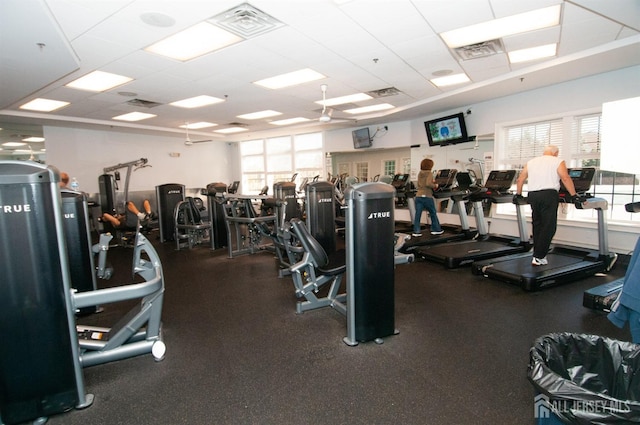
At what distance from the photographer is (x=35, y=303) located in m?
1.77

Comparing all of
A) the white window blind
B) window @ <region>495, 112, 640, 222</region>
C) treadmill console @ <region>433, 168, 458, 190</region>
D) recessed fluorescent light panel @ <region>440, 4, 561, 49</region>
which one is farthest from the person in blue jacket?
the white window blind

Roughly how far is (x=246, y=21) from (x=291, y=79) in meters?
1.98

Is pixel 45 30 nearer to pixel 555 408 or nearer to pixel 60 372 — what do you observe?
pixel 60 372

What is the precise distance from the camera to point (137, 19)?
306 centimetres

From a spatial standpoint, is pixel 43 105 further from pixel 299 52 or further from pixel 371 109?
pixel 371 109

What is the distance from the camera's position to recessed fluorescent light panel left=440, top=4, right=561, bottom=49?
325cm

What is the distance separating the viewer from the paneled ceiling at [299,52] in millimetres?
2963

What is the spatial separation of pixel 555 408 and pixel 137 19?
13.3 ft

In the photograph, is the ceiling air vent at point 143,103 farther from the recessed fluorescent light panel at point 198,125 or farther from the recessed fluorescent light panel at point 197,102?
the recessed fluorescent light panel at point 198,125

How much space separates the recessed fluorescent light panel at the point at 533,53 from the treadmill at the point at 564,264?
1.61 m

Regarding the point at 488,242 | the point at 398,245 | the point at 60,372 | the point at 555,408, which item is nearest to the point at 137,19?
the point at 60,372

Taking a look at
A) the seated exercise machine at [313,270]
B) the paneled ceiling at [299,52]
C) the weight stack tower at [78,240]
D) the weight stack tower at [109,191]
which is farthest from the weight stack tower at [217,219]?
the seated exercise machine at [313,270]

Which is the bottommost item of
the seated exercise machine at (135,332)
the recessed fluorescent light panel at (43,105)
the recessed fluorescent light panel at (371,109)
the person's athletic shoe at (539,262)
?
the person's athletic shoe at (539,262)

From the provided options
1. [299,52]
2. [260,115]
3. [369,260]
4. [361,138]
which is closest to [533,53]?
[299,52]
